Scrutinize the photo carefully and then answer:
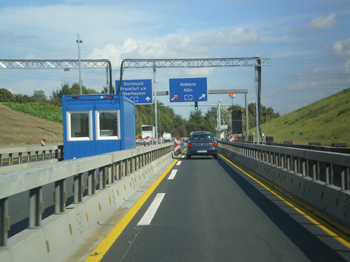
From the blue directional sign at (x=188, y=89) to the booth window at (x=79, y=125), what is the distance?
22497mm

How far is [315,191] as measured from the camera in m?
7.72

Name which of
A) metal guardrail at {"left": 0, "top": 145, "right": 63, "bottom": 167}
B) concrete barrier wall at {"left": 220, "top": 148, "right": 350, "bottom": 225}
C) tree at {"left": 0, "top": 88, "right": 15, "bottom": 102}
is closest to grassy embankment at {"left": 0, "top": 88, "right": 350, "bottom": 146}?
tree at {"left": 0, "top": 88, "right": 15, "bottom": 102}

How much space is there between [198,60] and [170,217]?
25421mm

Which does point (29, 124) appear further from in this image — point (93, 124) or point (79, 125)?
point (93, 124)

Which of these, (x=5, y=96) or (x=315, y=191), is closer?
(x=315, y=191)

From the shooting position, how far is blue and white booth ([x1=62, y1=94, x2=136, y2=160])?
1316 cm

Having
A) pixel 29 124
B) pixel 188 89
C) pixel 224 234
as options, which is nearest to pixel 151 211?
pixel 224 234

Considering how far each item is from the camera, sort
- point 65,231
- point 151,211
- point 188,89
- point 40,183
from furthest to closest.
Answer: point 188,89, point 151,211, point 65,231, point 40,183

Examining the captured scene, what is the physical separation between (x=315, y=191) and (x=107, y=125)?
311 inches

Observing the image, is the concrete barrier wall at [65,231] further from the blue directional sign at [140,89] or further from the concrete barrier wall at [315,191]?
the blue directional sign at [140,89]

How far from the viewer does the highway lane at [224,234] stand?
15.3 ft

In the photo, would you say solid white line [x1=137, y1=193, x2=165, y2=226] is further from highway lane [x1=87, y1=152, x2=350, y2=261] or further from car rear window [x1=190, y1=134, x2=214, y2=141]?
car rear window [x1=190, y1=134, x2=214, y2=141]

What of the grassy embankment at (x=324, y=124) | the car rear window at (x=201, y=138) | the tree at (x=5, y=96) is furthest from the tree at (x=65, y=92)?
the car rear window at (x=201, y=138)

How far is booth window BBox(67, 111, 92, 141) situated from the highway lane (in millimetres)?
5416
